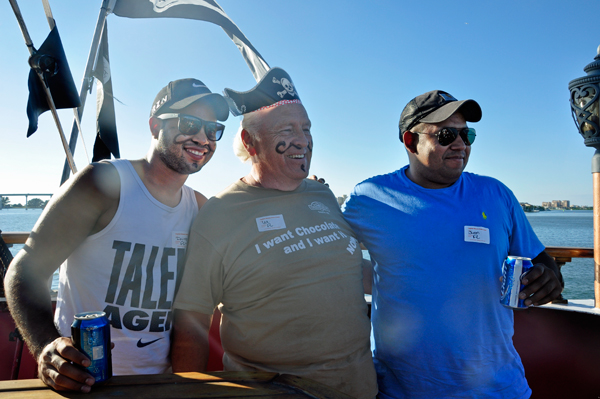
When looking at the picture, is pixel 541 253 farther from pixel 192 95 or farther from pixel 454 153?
pixel 192 95

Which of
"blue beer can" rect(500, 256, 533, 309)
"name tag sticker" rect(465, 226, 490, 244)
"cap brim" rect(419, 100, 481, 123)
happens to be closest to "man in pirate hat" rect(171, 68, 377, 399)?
"name tag sticker" rect(465, 226, 490, 244)

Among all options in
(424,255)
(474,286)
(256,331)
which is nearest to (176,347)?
(256,331)

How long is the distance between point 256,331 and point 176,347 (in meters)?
0.43

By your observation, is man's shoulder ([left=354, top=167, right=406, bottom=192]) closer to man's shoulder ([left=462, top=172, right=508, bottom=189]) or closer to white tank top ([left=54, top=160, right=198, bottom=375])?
man's shoulder ([left=462, top=172, right=508, bottom=189])

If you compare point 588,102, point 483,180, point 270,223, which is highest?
point 588,102

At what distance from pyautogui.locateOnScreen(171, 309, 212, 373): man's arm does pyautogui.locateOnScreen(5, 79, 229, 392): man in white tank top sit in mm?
119

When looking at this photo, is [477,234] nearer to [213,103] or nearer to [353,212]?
[353,212]

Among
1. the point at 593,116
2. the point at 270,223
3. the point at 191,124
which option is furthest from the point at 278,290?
the point at 593,116

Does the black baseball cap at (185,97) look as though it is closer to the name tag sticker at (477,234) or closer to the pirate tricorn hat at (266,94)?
the pirate tricorn hat at (266,94)

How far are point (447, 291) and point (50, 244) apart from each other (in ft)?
6.59

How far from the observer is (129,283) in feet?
6.09

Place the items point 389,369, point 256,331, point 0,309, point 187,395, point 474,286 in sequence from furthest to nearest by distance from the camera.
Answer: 1. point 0,309
2. point 389,369
3. point 474,286
4. point 256,331
5. point 187,395

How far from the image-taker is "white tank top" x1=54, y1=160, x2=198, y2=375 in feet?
6.04

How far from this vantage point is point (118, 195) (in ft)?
6.29
